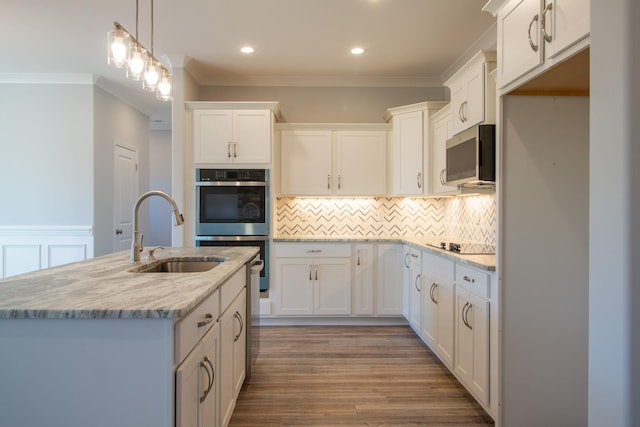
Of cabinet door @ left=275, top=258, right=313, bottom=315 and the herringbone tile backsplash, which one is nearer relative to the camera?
cabinet door @ left=275, top=258, right=313, bottom=315

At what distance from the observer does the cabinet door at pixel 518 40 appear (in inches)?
63.0

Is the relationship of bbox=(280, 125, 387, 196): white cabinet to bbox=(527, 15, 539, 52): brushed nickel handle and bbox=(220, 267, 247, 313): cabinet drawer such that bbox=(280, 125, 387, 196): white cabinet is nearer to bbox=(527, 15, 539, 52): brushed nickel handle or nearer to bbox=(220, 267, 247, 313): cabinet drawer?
bbox=(220, 267, 247, 313): cabinet drawer

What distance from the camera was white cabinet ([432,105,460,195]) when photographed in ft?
10.8

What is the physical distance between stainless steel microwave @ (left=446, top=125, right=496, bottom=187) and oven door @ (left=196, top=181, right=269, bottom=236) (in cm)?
193

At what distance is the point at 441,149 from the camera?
11.4 ft

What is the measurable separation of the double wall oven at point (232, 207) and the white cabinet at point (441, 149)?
1.70 m

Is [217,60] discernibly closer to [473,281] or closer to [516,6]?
[516,6]

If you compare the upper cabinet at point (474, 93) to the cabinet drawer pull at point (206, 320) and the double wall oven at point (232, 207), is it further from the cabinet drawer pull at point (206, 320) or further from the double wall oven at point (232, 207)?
the cabinet drawer pull at point (206, 320)

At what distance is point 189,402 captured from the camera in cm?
122

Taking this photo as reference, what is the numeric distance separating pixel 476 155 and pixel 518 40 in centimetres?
74

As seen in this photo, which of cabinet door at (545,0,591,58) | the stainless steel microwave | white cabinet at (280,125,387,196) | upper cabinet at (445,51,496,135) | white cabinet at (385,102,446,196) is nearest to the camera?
cabinet door at (545,0,591,58)

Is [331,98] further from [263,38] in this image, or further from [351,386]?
[351,386]

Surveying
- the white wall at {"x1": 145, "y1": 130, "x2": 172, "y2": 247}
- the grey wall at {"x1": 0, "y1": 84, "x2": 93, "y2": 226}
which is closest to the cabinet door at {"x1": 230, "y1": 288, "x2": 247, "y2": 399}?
the grey wall at {"x1": 0, "y1": 84, "x2": 93, "y2": 226}

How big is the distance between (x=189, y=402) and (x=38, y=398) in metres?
0.43
